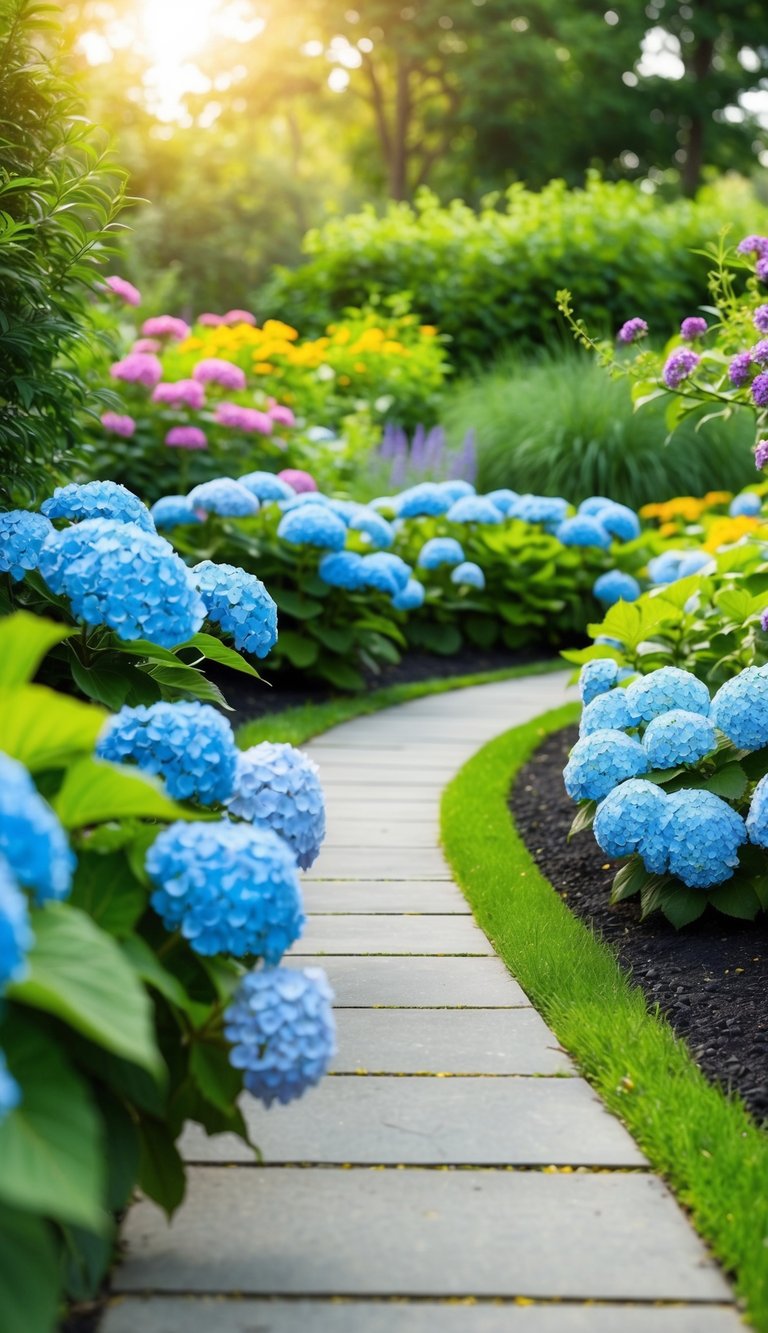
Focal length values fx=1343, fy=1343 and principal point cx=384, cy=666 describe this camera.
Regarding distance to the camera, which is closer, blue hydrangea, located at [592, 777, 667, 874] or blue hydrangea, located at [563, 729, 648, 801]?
blue hydrangea, located at [592, 777, 667, 874]

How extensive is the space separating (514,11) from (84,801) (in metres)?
24.0

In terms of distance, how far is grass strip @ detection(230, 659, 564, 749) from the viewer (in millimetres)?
4848

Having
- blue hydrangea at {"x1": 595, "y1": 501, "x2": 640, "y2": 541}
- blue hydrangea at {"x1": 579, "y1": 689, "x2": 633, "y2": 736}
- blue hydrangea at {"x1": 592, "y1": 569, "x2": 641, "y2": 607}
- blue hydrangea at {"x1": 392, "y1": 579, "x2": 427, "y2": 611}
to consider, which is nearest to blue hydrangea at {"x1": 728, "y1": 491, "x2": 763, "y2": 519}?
blue hydrangea at {"x1": 595, "y1": 501, "x2": 640, "y2": 541}

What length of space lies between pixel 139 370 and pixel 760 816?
4.83 m

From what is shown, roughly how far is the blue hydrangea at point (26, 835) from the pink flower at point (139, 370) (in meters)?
5.71

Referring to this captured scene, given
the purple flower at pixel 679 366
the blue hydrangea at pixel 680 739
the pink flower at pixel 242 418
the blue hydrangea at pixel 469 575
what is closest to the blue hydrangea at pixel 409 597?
the blue hydrangea at pixel 469 575

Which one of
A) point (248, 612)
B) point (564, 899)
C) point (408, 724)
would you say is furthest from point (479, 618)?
point (248, 612)

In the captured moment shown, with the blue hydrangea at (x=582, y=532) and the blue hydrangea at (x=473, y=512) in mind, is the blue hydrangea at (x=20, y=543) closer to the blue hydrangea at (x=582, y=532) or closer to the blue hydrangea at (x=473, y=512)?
the blue hydrangea at (x=473, y=512)

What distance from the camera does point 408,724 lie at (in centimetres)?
543

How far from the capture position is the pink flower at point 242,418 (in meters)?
6.65

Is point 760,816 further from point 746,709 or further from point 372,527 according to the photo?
point 372,527

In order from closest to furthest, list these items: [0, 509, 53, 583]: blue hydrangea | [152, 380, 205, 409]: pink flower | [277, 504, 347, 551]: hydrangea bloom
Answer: [0, 509, 53, 583]: blue hydrangea → [277, 504, 347, 551]: hydrangea bloom → [152, 380, 205, 409]: pink flower

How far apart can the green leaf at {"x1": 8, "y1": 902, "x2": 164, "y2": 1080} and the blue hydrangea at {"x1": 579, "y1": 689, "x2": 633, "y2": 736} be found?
7.13 ft

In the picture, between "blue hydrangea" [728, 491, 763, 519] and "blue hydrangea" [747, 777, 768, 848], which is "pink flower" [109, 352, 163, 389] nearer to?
"blue hydrangea" [728, 491, 763, 519]
